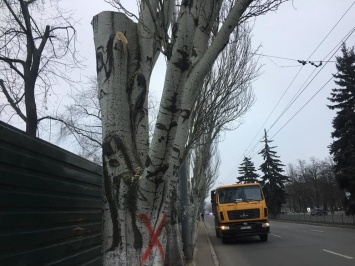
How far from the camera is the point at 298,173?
116375 millimetres

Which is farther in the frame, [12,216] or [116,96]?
[116,96]

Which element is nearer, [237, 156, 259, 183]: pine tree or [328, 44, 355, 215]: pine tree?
[328, 44, 355, 215]: pine tree

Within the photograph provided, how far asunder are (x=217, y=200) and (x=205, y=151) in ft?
14.6

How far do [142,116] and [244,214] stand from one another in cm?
1677

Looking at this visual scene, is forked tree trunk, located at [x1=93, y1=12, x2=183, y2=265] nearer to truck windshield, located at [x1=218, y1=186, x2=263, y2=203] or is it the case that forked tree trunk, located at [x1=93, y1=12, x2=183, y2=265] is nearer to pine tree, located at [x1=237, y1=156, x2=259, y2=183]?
truck windshield, located at [x1=218, y1=186, x2=263, y2=203]

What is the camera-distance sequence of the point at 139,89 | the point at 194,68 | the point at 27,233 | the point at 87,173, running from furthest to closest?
1. the point at 87,173
2. the point at 139,89
3. the point at 194,68
4. the point at 27,233

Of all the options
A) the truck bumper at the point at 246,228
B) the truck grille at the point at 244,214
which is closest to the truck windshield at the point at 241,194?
the truck grille at the point at 244,214

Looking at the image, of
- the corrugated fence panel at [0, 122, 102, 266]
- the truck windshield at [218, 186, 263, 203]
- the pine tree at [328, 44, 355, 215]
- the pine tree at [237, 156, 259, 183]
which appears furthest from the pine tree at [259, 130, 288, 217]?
the corrugated fence panel at [0, 122, 102, 266]

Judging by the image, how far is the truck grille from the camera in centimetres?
2035

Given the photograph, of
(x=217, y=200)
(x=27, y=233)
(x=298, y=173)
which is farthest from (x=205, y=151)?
(x=298, y=173)

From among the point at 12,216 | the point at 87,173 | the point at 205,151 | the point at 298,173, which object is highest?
the point at 298,173

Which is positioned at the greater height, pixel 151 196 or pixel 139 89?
pixel 139 89

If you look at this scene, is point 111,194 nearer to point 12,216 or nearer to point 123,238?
point 123,238

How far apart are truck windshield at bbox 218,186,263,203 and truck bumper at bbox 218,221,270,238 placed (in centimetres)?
115
